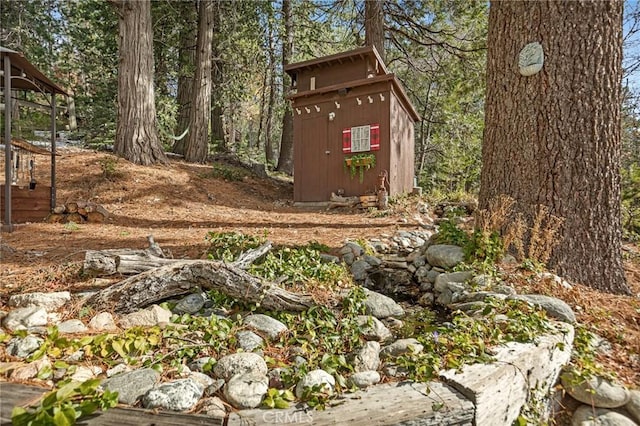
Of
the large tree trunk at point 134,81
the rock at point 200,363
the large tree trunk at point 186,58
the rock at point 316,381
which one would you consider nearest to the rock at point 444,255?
the rock at point 316,381

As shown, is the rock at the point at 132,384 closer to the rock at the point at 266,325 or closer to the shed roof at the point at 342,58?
the rock at the point at 266,325

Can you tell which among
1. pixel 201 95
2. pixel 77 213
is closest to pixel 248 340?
pixel 77 213

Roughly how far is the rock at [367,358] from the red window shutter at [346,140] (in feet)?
23.7

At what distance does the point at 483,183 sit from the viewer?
124 inches

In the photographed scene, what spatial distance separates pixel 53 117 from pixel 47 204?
1332 millimetres

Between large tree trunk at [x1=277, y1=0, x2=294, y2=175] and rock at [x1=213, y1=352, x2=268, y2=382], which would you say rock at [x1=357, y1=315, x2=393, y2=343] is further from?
large tree trunk at [x1=277, y1=0, x2=294, y2=175]

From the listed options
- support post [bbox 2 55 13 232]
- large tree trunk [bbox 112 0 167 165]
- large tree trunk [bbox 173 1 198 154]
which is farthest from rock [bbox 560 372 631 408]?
large tree trunk [bbox 173 1 198 154]

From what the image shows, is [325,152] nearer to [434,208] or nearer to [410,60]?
[434,208]

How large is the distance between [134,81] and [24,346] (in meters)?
7.51

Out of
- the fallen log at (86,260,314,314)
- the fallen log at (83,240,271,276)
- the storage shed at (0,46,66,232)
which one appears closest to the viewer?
the fallen log at (86,260,314,314)

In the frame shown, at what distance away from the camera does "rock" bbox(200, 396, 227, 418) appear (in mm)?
1305

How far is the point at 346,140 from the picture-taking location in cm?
866

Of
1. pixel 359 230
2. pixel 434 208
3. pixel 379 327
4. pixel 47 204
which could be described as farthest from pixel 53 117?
pixel 434 208

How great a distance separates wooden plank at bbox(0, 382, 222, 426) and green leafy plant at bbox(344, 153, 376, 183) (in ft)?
24.2
